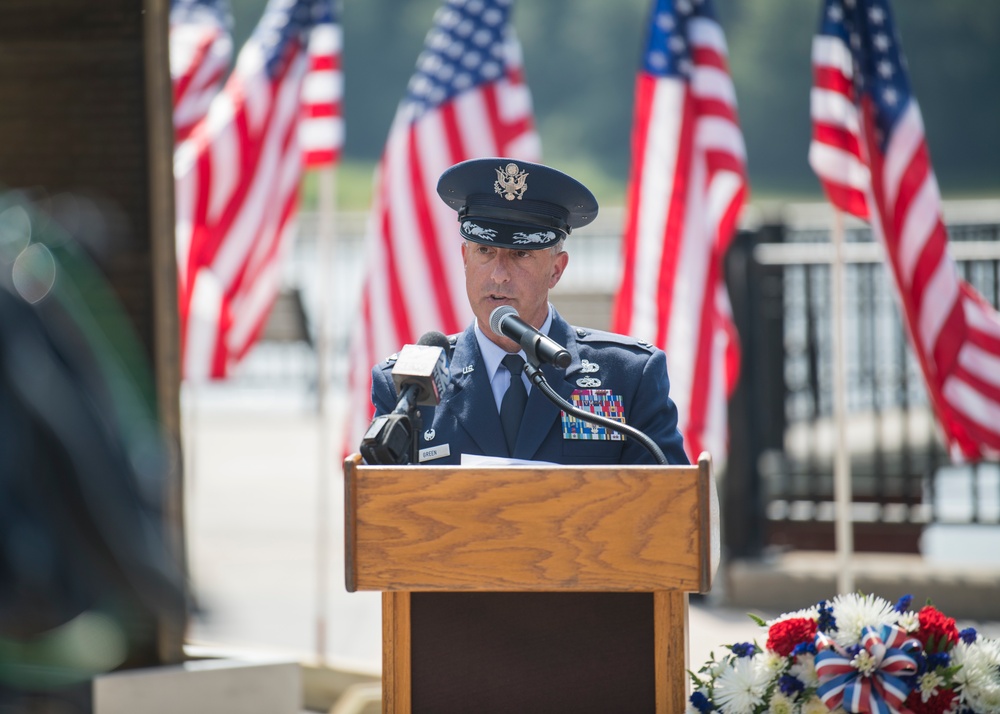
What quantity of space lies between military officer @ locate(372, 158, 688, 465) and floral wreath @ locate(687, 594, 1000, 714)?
1.87ft

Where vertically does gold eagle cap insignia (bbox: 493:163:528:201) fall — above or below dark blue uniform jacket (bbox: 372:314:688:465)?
above

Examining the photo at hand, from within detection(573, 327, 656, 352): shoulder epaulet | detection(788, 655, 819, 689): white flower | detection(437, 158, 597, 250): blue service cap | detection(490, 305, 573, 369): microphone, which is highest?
detection(437, 158, 597, 250): blue service cap

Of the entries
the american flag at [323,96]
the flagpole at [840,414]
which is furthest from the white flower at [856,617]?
the american flag at [323,96]

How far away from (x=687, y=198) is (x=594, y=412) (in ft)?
9.58

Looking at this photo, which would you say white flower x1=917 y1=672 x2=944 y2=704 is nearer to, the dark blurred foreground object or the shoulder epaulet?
the shoulder epaulet

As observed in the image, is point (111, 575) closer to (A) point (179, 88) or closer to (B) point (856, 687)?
(B) point (856, 687)

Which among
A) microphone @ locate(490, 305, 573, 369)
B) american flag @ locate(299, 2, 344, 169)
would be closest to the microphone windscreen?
microphone @ locate(490, 305, 573, 369)

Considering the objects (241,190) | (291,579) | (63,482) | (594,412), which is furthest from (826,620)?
(291,579)

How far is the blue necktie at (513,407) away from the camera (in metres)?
2.84

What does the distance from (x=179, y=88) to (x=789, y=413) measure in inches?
157

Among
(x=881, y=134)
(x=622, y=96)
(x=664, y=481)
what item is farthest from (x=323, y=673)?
(x=622, y=96)

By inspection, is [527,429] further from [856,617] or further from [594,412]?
[856,617]

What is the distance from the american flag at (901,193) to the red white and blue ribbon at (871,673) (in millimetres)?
3181

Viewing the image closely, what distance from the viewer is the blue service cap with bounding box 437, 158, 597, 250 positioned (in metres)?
2.93
